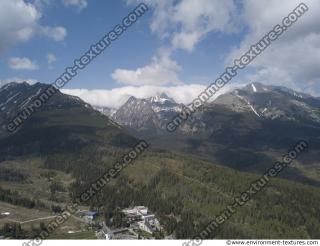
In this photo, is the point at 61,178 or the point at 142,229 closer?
the point at 142,229

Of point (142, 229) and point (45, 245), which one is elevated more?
point (45, 245)

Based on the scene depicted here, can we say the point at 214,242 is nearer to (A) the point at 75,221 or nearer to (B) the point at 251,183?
(A) the point at 75,221

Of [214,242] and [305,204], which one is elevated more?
[214,242]

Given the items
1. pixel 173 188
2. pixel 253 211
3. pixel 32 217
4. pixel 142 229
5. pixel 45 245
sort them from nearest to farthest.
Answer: pixel 45 245, pixel 142 229, pixel 32 217, pixel 253 211, pixel 173 188

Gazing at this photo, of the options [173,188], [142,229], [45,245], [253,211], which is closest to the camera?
[45,245]

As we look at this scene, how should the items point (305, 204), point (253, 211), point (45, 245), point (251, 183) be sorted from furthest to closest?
point (251, 183), point (305, 204), point (253, 211), point (45, 245)

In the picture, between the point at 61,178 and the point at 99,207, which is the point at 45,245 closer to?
the point at 99,207

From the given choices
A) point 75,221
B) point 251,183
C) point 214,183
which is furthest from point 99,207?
point 251,183

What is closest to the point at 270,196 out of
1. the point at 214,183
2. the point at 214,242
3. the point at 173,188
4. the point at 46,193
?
the point at 214,183

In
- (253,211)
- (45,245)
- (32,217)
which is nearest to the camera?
(45,245)
